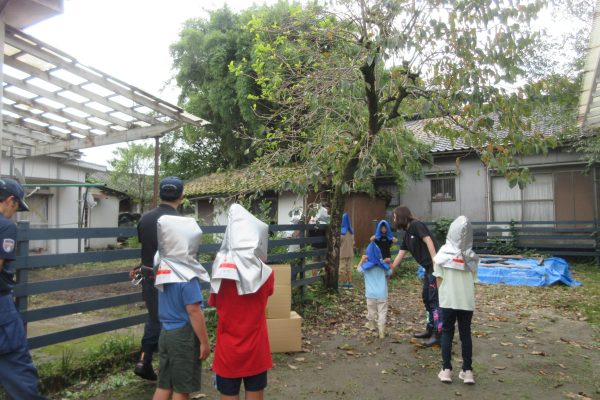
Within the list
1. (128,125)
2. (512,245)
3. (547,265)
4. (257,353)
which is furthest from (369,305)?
(512,245)

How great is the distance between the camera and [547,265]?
1108 cm

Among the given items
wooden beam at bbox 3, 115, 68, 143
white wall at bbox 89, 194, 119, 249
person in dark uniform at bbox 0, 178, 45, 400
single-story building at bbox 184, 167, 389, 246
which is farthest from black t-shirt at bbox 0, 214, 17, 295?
white wall at bbox 89, 194, 119, 249

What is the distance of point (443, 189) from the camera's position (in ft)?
54.7

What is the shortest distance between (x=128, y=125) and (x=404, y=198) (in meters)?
11.7

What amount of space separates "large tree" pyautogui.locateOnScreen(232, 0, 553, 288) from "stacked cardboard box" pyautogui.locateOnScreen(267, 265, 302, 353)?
2.01m

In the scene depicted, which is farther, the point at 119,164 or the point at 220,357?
the point at 119,164

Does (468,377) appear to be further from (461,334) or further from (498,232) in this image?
(498,232)

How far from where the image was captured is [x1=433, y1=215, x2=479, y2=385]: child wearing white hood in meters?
4.72

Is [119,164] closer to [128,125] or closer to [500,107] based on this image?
[128,125]

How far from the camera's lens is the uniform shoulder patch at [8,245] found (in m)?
2.87

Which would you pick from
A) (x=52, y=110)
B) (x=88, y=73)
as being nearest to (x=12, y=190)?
(x=88, y=73)

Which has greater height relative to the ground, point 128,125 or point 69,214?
point 128,125

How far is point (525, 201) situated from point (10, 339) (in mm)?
15588

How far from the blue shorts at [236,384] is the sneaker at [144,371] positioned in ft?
5.23
